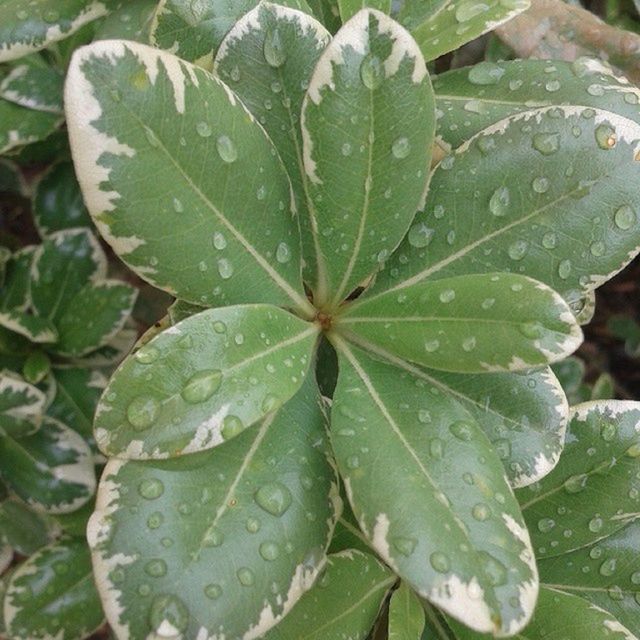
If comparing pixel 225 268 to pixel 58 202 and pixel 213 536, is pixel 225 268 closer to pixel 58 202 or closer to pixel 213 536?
pixel 213 536

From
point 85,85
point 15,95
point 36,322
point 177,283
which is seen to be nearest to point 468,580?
point 177,283

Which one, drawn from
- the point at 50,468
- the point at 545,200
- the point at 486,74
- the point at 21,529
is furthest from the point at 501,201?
the point at 21,529

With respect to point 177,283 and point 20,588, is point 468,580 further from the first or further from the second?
point 20,588

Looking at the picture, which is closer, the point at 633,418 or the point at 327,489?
the point at 327,489

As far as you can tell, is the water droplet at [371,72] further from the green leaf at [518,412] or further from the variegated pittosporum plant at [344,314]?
the green leaf at [518,412]

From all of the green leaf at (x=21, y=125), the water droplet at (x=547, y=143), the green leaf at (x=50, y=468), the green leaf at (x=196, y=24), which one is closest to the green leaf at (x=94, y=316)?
the green leaf at (x=50, y=468)
